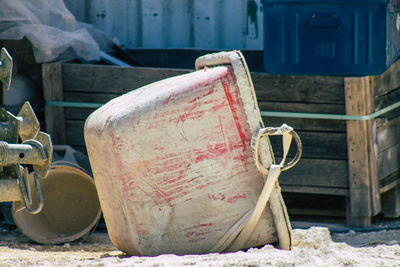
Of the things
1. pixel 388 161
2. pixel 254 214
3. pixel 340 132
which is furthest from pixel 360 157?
pixel 254 214

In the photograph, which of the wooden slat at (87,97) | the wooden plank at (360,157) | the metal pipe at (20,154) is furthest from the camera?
the wooden slat at (87,97)

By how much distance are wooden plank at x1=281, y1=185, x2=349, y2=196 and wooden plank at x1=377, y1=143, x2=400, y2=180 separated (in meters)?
0.28

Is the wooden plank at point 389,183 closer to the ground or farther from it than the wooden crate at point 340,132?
closer to the ground

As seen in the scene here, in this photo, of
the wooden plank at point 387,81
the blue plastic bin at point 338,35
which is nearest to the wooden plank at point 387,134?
the wooden plank at point 387,81

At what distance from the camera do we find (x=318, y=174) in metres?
4.94

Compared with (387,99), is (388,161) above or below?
below

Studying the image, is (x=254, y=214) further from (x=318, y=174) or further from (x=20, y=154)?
(x=318, y=174)

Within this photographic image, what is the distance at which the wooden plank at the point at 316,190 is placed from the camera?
16.1ft

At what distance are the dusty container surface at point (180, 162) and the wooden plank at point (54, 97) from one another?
5.48 ft

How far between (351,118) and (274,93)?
0.54 meters

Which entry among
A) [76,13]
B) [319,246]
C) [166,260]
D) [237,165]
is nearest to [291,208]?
[319,246]

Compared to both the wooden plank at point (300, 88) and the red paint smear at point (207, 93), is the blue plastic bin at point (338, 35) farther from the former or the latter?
the red paint smear at point (207, 93)

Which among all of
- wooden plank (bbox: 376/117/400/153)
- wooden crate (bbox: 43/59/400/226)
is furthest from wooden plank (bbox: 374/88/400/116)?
wooden plank (bbox: 376/117/400/153)

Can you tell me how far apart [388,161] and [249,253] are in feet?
6.59
